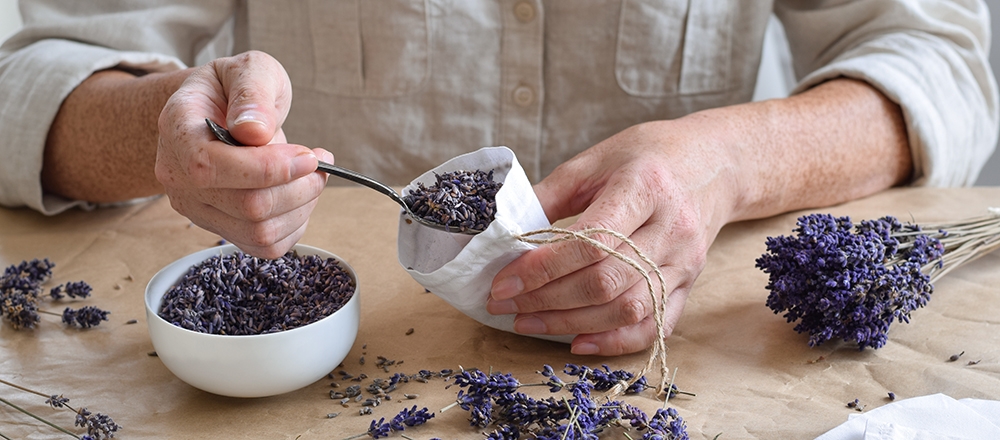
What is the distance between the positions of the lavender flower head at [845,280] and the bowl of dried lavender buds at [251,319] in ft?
2.04

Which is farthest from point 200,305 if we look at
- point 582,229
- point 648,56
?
point 648,56

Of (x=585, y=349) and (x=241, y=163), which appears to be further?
(x=585, y=349)

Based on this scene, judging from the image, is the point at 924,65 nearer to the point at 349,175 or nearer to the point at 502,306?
the point at 502,306

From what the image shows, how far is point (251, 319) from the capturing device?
94 centimetres

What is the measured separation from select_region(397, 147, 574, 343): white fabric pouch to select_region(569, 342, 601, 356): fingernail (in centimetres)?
3

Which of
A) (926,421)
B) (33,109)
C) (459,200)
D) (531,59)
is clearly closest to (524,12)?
(531,59)

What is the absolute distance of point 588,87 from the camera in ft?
5.81

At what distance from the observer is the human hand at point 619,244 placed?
984 mm

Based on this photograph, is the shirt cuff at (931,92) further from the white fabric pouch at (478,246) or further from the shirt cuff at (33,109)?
the shirt cuff at (33,109)

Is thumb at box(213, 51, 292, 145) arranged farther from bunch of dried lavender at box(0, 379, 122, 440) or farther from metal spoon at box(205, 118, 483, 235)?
bunch of dried lavender at box(0, 379, 122, 440)

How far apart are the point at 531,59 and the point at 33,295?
112 cm

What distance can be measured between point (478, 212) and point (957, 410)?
0.62 meters

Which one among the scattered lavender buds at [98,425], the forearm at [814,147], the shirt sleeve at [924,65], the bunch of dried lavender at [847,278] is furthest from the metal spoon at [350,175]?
the shirt sleeve at [924,65]

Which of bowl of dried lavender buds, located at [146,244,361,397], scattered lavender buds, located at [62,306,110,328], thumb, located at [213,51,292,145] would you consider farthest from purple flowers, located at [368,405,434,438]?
scattered lavender buds, located at [62,306,110,328]
